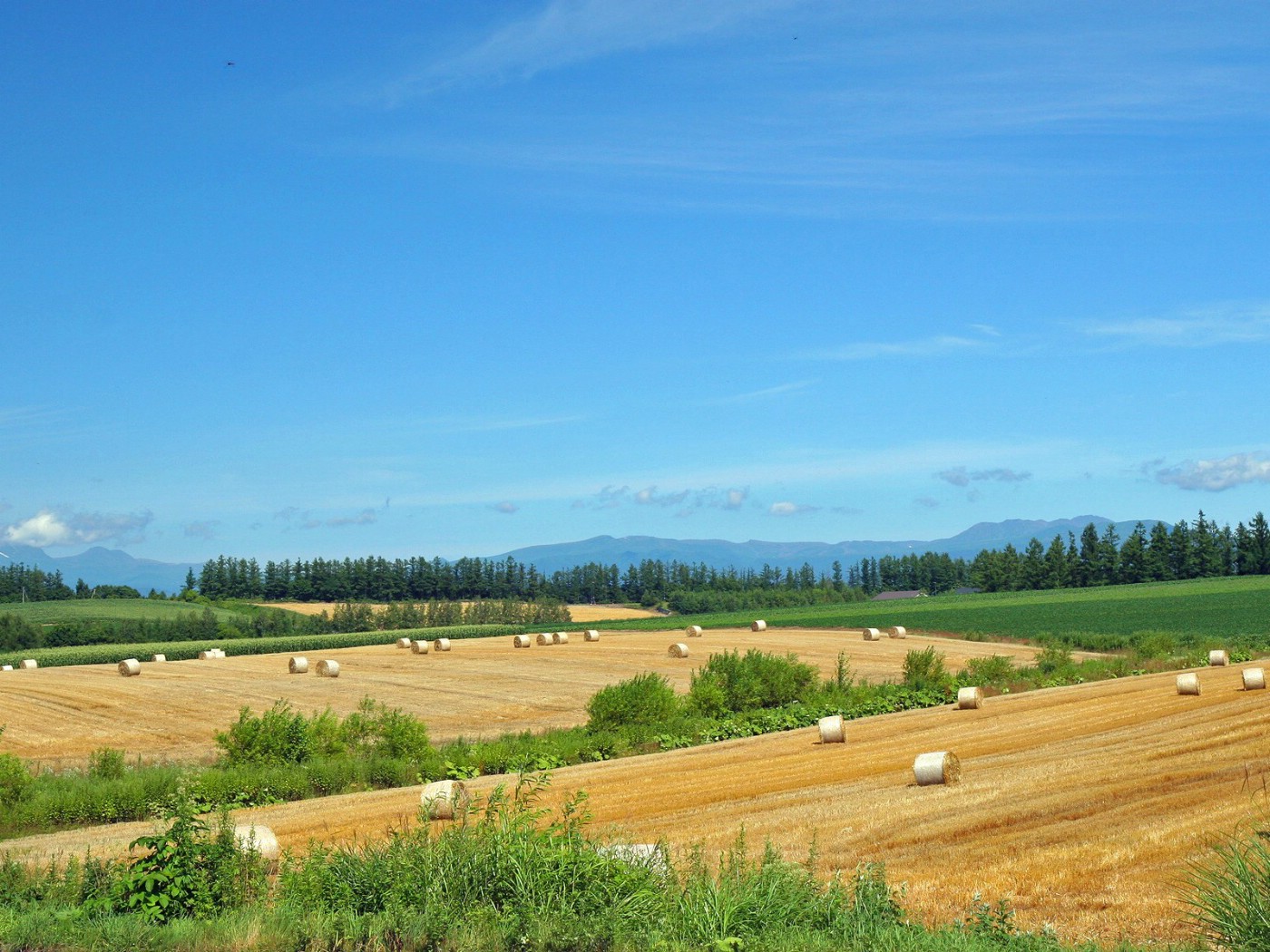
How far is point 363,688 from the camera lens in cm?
4681

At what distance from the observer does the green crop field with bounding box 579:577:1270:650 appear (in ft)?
212

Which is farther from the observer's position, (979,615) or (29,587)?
(29,587)

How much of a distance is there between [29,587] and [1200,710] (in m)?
158

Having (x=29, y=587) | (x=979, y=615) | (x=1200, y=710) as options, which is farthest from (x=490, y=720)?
(x=29, y=587)

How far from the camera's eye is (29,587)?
516ft

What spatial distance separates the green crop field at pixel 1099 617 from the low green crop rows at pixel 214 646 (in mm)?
17654

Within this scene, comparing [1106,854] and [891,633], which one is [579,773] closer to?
[1106,854]

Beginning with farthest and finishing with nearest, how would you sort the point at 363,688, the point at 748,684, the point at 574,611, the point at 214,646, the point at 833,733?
the point at 574,611 → the point at 214,646 → the point at 363,688 → the point at 748,684 → the point at 833,733

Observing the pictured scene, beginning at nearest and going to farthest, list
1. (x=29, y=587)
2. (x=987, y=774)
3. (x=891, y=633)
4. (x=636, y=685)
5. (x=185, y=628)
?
(x=987, y=774)
(x=636, y=685)
(x=891, y=633)
(x=185, y=628)
(x=29, y=587)

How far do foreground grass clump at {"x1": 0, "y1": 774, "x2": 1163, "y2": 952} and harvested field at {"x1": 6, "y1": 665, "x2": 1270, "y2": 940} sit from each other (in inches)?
48.8

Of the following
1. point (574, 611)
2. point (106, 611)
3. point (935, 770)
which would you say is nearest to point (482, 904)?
point (935, 770)

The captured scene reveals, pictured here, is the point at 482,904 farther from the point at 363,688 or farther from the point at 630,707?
the point at 363,688

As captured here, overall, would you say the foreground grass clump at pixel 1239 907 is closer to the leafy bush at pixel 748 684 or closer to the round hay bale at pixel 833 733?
the round hay bale at pixel 833 733

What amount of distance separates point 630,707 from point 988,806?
1915 centimetres
